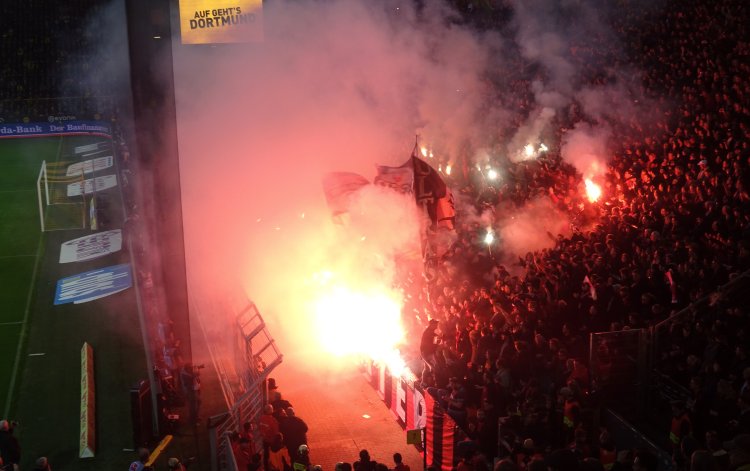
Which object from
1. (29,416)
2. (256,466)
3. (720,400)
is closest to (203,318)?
(29,416)

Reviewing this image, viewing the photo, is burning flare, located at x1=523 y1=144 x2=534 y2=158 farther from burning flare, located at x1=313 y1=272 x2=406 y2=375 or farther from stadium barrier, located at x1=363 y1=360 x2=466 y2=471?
stadium barrier, located at x1=363 y1=360 x2=466 y2=471

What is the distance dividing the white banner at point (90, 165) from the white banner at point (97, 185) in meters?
0.45

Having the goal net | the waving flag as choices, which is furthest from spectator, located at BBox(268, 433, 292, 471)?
the goal net

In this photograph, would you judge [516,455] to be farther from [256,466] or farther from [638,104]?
[638,104]

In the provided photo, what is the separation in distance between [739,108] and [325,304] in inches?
236

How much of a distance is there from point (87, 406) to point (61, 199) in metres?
7.77

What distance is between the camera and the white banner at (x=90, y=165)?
15.8 metres

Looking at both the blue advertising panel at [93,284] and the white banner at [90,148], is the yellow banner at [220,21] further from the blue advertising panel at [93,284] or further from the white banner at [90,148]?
the white banner at [90,148]

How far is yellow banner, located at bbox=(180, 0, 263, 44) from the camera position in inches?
348

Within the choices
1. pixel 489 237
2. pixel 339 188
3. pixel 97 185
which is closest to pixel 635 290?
pixel 489 237

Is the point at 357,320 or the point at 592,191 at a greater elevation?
the point at 592,191

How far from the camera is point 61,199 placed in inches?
554

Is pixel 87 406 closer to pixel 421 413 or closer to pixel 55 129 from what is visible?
pixel 421 413

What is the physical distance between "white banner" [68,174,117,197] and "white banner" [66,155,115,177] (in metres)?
0.45
